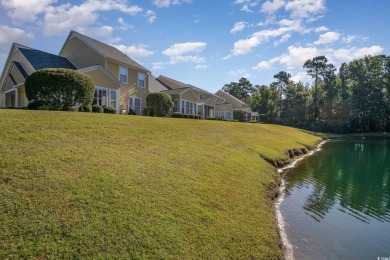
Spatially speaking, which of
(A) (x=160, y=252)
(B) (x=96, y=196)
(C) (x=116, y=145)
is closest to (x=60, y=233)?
(B) (x=96, y=196)

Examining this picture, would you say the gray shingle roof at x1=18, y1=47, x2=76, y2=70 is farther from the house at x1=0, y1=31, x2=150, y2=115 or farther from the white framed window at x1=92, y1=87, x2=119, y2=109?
the white framed window at x1=92, y1=87, x2=119, y2=109

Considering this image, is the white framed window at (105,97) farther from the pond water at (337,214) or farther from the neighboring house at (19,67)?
the pond water at (337,214)

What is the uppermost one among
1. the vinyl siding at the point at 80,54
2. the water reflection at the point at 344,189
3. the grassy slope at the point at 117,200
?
the vinyl siding at the point at 80,54

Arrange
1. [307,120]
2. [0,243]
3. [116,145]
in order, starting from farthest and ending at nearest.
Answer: [307,120] < [116,145] < [0,243]

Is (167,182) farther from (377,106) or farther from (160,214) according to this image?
(377,106)

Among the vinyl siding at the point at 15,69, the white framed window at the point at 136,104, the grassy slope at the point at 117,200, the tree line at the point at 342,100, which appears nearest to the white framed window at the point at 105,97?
the white framed window at the point at 136,104

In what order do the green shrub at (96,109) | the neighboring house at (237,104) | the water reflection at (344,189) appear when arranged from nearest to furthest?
the water reflection at (344,189) < the green shrub at (96,109) < the neighboring house at (237,104)

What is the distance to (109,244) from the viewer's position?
4789mm

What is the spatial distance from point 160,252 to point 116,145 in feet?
20.2

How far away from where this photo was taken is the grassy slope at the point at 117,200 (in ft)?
15.8

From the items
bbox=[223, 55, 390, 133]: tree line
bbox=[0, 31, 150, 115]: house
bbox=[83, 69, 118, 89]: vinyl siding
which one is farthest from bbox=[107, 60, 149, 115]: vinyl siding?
bbox=[223, 55, 390, 133]: tree line

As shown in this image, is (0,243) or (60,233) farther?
(60,233)

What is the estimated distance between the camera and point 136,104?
30.7 meters

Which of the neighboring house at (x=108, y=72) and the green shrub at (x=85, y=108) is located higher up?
the neighboring house at (x=108, y=72)
